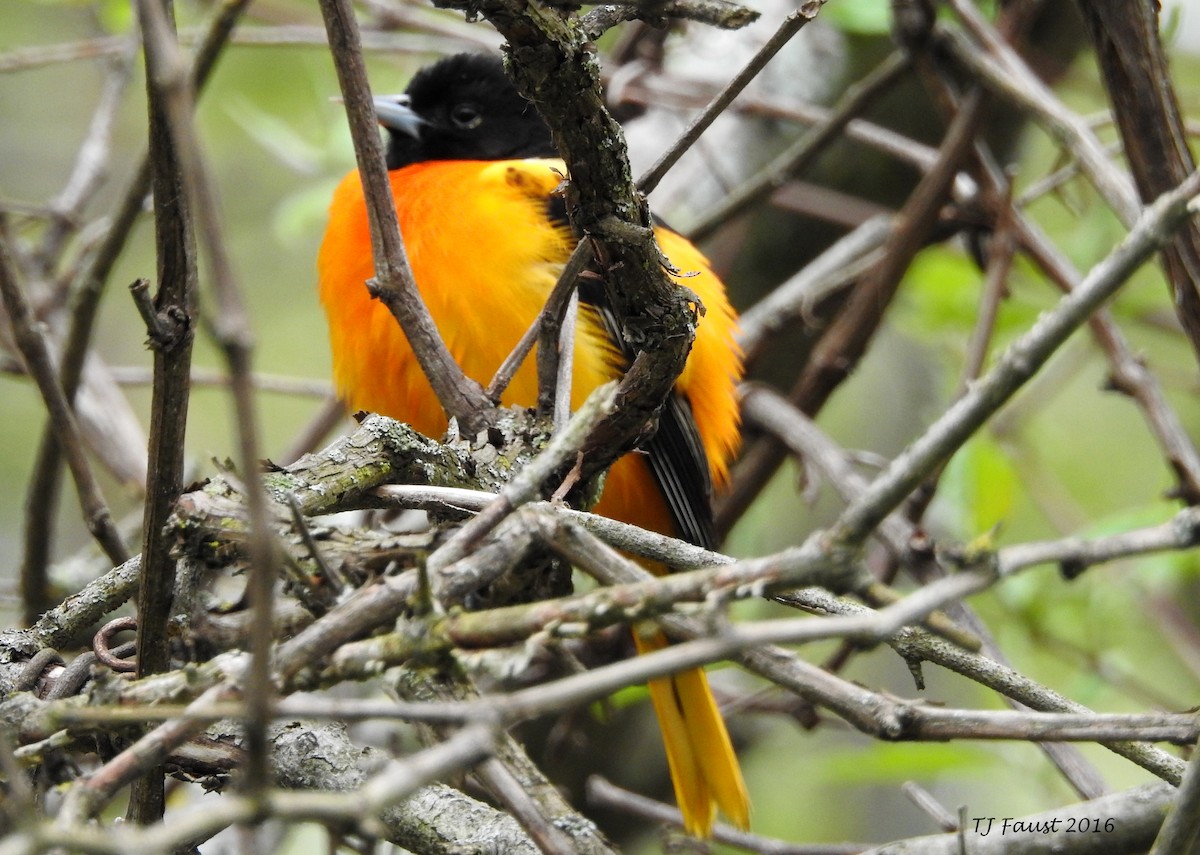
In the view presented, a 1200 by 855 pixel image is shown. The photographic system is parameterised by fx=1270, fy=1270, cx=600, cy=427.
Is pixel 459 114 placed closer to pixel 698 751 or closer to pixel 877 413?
pixel 698 751

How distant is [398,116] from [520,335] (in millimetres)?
1326

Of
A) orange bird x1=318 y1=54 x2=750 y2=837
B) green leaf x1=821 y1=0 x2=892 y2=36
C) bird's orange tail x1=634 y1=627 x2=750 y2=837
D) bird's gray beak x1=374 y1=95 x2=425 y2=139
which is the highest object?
bird's gray beak x1=374 y1=95 x2=425 y2=139

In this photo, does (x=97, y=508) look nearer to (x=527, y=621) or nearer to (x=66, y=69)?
(x=527, y=621)

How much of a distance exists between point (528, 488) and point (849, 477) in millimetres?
2204

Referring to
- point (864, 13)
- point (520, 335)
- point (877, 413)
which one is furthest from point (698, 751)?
point (877, 413)

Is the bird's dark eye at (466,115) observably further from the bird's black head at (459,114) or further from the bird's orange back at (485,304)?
the bird's orange back at (485,304)

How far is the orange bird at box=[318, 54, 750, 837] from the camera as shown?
2.96m

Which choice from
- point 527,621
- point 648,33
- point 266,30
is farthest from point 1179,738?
point 266,30

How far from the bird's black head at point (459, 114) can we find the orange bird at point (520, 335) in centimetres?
43

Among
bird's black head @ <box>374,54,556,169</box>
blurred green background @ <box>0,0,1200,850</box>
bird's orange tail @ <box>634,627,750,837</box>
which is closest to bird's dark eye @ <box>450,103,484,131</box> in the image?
bird's black head @ <box>374,54,556,169</box>

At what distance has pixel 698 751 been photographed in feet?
10.2

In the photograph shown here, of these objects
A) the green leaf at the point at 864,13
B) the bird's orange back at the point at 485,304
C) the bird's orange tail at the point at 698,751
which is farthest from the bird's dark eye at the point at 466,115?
the bird's orange tail at the point at 698,751

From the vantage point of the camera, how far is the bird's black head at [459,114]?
3936mm

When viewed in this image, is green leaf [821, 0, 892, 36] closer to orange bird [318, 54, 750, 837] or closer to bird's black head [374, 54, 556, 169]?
orange bird [318, 54, 750, 837]
